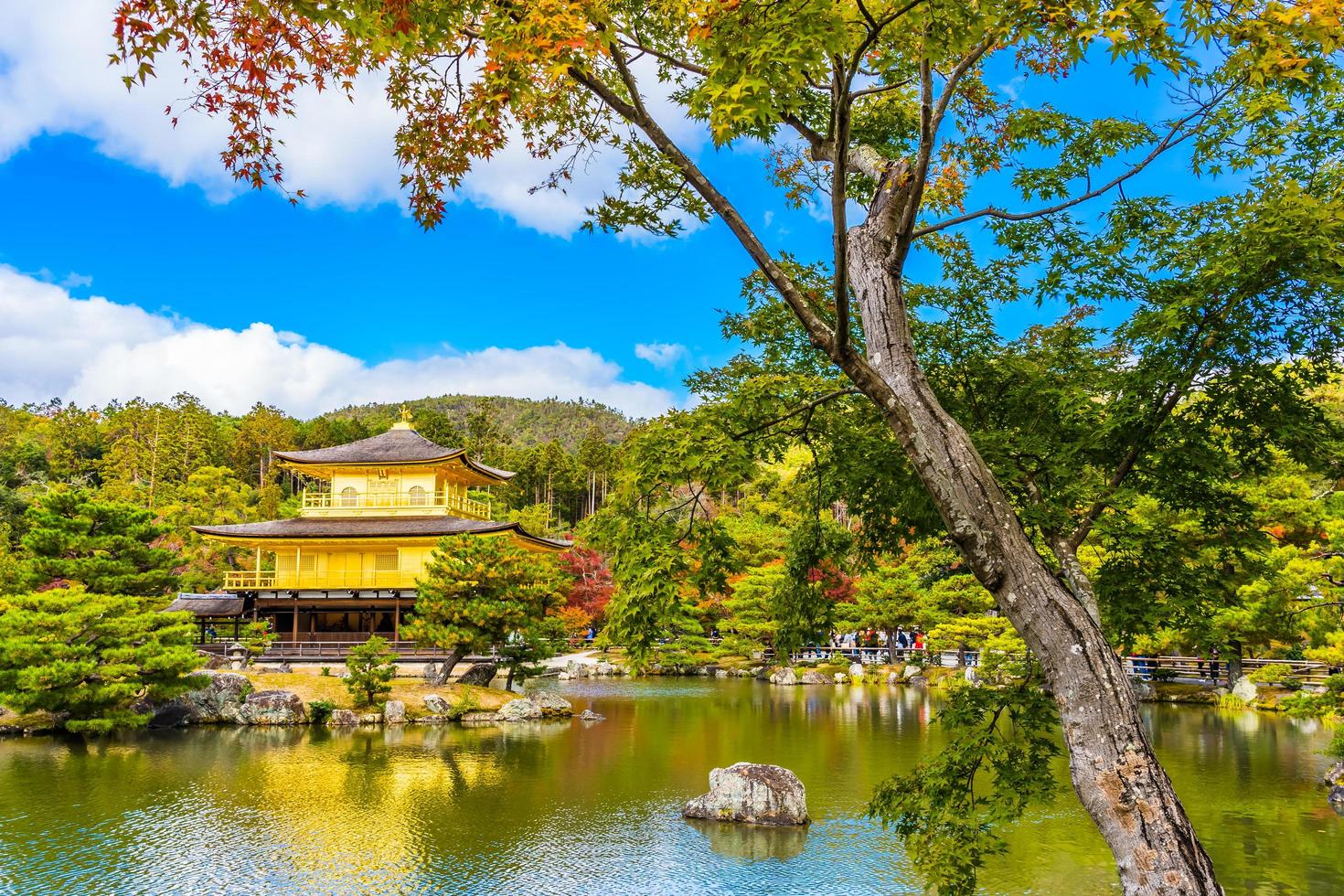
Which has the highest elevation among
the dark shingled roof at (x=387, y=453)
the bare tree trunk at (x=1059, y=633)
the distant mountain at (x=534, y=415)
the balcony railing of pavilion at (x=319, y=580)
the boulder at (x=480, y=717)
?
the distant mountain at (x=534, y=415)

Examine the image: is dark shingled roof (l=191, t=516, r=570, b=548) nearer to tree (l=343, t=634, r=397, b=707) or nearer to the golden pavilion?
the golden pavilion

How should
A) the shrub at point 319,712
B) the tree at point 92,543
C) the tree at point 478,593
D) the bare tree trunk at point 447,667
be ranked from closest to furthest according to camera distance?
the tree at point 92,543 < the shrub at point 319,712 < the tree at point 478,593 < the bare tree trunk at point 447,667

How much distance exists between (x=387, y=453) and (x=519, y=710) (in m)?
11.6

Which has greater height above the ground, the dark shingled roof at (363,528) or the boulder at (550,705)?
the dark shingled roof at (363,528)

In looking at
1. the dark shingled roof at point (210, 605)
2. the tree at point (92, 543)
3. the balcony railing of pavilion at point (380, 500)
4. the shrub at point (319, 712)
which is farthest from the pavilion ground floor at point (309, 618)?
the tree at point (92, 543)

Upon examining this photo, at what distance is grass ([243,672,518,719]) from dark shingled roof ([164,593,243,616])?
475cm

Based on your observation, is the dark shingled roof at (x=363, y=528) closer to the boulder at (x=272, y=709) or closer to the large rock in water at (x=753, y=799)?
the boulder at (x=272, y=709)

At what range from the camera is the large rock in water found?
10.0 m

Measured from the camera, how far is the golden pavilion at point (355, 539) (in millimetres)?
24734

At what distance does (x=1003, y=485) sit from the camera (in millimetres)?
4812

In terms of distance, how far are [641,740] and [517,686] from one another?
7555 mm

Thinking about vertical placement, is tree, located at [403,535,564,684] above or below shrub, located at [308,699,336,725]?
above

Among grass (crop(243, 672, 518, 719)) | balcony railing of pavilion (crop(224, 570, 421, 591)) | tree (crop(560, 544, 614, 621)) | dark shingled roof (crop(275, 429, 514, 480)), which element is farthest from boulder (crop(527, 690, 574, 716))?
tree (crop(560, 544, 614, 621))

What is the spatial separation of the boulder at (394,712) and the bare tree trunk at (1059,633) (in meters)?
16.3
